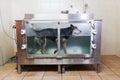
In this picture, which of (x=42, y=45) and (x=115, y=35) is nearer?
(x=42, y=45)

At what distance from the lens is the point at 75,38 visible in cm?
240

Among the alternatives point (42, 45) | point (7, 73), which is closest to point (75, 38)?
point (42, 45)

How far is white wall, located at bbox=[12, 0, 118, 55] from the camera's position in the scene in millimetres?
3350

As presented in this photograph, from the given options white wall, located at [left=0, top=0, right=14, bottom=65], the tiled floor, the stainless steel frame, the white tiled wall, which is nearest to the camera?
the tiled floor

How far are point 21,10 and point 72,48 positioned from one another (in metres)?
1.42

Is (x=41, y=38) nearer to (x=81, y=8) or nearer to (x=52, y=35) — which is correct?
(x=52, y=35)

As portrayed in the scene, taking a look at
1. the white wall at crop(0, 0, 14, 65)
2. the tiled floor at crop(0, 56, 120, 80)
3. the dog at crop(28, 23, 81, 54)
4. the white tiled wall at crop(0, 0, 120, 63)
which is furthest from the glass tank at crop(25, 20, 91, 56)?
the white tiled wall at crop(0, 0, 120, 63)

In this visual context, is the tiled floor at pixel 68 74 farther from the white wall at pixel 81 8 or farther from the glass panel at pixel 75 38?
the white wall at pixel 81 8

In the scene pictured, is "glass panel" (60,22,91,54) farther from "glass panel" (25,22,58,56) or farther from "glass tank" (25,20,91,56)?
"glass panel" (25,22,58,56)

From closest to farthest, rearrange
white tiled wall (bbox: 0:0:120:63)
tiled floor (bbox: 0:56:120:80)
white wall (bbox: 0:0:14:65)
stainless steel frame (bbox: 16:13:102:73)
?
1. tiled floor (bbox: 0:56:120:80)
2. stainless steel frame (bbox: 16:13:102:73)
3. white wall (bbox: 0:0:14:65)
4. white tiled wall (bbox: 0:0:120:63)

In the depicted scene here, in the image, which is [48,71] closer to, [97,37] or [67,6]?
[97,37]

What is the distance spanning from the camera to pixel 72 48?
95.1 inches

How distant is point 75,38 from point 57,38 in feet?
0.77

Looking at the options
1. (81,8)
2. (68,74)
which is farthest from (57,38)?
(81,8)
